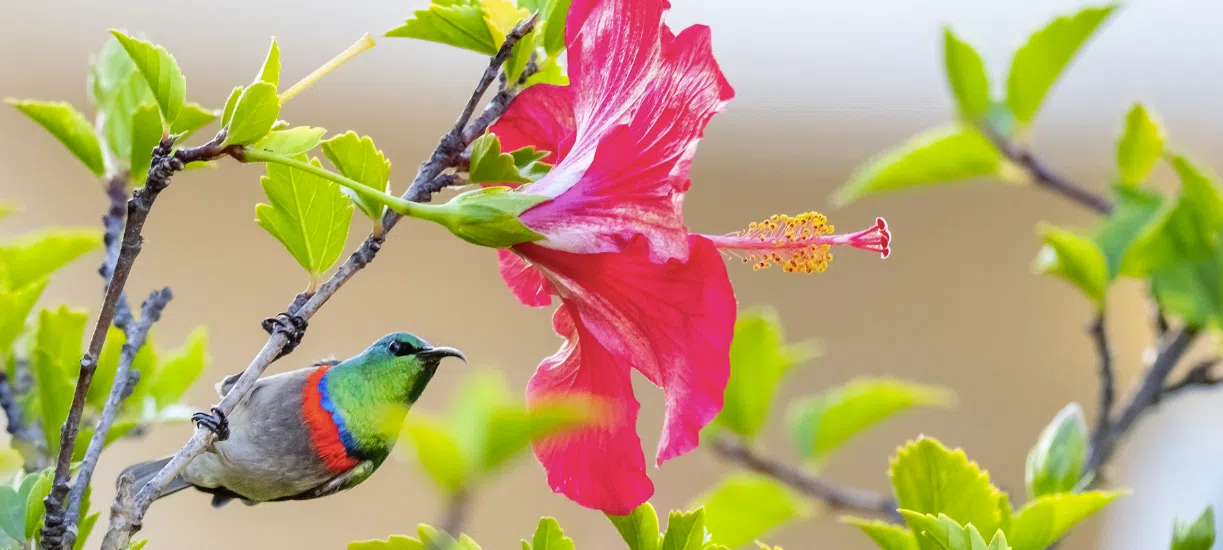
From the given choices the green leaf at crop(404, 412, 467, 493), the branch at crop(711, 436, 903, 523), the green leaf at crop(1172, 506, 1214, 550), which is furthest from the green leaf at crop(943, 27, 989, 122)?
the green leaf at crop(404, 412, 467, 493)

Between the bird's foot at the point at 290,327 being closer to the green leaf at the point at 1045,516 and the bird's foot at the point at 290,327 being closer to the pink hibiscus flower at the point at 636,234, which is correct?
the pink hibiscus flower at the point at 636,234

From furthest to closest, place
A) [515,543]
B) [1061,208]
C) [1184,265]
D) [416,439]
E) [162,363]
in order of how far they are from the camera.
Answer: [1061,208] → [515,543] → [1184,265] → [162,363] → [416,439]

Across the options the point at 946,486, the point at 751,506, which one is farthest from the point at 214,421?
the point at 751,506

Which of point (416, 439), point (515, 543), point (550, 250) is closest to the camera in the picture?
point (416, 439)

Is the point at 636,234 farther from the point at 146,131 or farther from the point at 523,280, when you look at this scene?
the point at 146,131

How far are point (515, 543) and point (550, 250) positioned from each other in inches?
101

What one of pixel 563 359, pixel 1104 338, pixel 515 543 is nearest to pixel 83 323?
pixel 563 359

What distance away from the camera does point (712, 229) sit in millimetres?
3322

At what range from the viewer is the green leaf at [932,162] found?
1.09m

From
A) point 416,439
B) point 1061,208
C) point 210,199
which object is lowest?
point 416,439

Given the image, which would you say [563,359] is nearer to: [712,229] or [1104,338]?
[1104,338]

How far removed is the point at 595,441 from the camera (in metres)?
0.52

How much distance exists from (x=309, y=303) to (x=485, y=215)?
0.28 feet

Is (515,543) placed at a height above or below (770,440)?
below
